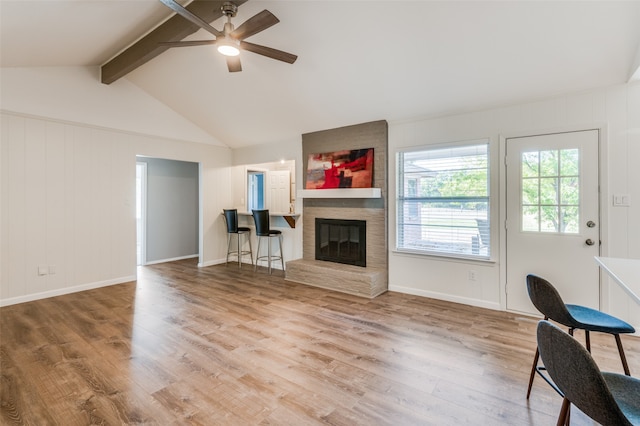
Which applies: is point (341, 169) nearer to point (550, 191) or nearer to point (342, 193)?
point (342, 193)

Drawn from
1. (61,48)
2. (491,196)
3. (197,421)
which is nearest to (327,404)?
(197,421)

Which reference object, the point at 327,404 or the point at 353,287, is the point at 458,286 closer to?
the point at 353,287

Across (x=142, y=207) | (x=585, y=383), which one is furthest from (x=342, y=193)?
(x=142, y=207)

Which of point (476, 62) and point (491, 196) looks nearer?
point (476, 62)

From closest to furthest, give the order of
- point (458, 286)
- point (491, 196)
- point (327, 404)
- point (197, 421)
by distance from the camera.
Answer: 1. point (197, 421)
2. point (327, 404)
3. point (491, 196)
4. point (458, 286)

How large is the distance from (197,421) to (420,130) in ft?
12.8

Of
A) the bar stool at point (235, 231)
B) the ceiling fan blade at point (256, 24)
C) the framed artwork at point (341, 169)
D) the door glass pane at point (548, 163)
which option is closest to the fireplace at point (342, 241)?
the framed artwork at point (341, 169)

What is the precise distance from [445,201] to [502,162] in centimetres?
78

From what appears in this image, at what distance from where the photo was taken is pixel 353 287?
14.1 ft

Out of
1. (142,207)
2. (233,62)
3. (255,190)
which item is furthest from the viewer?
(255,190)

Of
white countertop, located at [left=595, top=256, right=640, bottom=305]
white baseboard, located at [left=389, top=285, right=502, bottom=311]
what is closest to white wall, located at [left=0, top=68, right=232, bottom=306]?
white baseboard, located at [left=389, top=285, right=502, bottom=311]

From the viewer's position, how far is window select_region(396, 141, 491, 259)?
12.4 feet

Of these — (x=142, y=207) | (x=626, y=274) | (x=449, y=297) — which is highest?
(x=142, y=207)

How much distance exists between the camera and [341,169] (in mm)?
4820
